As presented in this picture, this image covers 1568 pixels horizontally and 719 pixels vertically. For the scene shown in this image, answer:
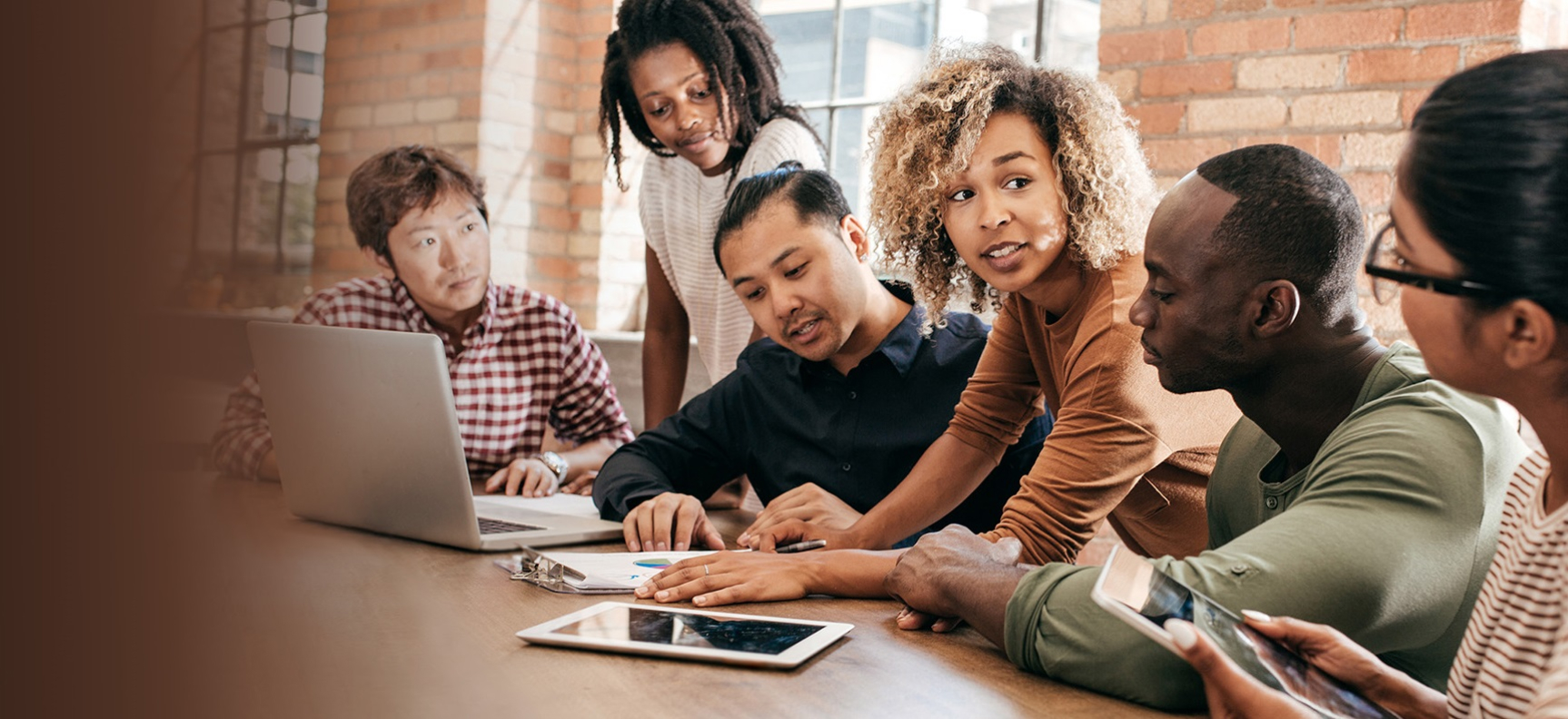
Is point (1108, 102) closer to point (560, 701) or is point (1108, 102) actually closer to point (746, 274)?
point (746, 274)

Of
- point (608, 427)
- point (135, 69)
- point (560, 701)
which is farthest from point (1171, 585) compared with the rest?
point (608, 427)

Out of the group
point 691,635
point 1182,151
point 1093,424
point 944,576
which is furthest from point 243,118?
point 1182,151

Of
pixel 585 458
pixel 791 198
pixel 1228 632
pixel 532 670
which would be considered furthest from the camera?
pixel 585 458

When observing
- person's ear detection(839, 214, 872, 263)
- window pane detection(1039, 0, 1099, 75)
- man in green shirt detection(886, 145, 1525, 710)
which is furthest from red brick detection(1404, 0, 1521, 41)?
man in green shirt detection(886, 145, 1525, 710)

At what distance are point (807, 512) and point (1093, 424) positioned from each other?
39 centimetres

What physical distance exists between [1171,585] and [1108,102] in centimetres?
85

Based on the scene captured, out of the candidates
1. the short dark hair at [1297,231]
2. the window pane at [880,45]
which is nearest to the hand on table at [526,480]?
the short dark hair at [1297,231]

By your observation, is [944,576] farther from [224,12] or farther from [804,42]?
[804,42]

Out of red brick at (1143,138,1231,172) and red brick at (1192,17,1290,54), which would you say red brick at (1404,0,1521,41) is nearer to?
red brick at (1192,17,1290,54)

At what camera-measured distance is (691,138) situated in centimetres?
212

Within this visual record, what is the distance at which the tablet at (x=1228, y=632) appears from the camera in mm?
756

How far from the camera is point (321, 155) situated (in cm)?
428

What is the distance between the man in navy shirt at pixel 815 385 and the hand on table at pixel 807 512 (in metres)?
0.11

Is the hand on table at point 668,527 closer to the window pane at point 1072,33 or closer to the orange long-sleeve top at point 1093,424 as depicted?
the orange long-sleeve top at point 1093,424
